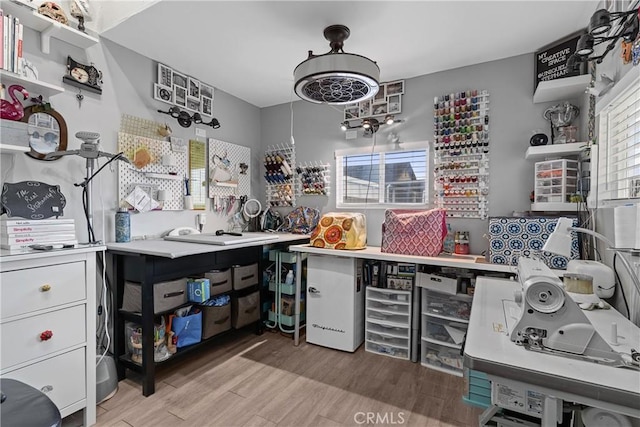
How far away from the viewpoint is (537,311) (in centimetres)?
97

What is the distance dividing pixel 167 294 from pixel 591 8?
10.5 feet

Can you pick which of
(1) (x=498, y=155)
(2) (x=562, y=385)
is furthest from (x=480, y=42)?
(2) (x=562, y=385)

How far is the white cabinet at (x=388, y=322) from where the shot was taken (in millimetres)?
2475

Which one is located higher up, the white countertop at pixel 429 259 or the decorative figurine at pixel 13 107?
the decorative figurine at pixel 13 107

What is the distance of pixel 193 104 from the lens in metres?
2.89

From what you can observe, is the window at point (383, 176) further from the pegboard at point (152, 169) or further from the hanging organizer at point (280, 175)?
the pegboard at point (152, 169)

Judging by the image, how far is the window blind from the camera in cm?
133

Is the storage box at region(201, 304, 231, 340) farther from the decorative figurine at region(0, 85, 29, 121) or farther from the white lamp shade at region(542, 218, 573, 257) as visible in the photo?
the white lamp shade at region(542, 218, 573, 257)

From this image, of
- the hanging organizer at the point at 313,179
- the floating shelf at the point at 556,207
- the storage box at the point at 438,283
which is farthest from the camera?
the hanging organizer at the point at 313,179

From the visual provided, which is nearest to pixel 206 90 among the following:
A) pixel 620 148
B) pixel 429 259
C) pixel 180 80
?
pixel 180 80

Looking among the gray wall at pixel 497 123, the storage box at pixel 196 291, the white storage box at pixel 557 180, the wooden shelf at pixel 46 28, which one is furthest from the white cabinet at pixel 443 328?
the wooden shelf at pixel 46 28

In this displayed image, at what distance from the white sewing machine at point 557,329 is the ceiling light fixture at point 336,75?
142cm

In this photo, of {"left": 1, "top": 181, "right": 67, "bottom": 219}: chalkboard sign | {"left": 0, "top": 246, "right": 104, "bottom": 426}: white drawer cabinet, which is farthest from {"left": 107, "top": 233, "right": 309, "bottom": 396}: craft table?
{"left": 1, "top": 181, "right": 67, "bottom": 219}: chalkboard sign

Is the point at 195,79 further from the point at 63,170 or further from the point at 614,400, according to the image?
the point at 614,400
